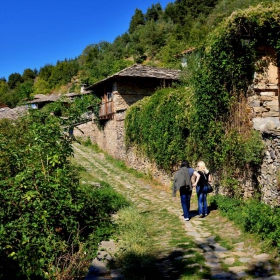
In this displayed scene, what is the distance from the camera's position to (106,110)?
2295 cm

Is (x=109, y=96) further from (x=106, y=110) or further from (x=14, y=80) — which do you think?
(x=14, y=80)

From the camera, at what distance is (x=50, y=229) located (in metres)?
4.58

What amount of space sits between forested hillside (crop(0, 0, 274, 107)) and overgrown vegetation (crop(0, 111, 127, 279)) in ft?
110

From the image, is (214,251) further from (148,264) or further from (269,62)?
(269,62)

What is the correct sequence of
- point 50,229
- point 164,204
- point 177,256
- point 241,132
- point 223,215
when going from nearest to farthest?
point 50,229, point 177,256, point 223,215, point 241,132, point 164,204

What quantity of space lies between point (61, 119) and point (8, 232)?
2146 millimetres

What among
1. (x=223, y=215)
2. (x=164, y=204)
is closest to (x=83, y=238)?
(x=223, y=215)

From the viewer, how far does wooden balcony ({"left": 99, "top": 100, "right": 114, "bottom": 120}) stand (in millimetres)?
22008

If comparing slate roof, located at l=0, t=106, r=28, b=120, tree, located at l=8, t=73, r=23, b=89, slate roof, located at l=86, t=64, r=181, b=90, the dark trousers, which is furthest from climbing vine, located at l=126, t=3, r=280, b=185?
tree, located at l=8, t=73, r=23, b=89

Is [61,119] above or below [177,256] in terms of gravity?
above

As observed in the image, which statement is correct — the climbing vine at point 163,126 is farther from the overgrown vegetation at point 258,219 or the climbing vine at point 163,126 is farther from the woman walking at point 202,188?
the overgrown vegetation at point 258,219

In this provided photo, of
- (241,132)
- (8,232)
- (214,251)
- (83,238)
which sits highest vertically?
(241,132)

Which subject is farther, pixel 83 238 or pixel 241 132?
pixel 241 132

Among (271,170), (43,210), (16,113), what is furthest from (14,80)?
(43,210)
